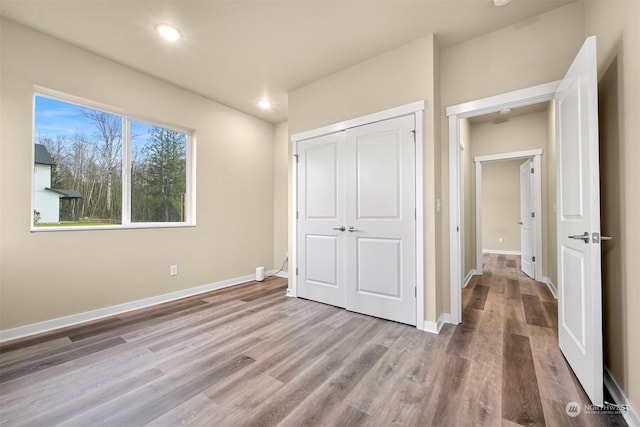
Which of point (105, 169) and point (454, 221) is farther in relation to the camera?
point (105, 169)

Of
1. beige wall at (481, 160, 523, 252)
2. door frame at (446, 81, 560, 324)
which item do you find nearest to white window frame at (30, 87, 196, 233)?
door frame at (446, 81, 560, 324)

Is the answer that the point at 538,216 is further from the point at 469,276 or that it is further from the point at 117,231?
the point at 117,231

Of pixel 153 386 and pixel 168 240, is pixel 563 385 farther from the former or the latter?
pixel 168 240

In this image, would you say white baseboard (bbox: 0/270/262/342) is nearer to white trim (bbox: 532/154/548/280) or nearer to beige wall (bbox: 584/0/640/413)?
beige wall (bbox: 584/0/640/413)

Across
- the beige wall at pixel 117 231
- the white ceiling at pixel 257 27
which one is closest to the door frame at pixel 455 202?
the white ceiling at pixel 257 27

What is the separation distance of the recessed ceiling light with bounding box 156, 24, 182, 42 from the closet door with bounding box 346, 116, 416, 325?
74.1 inches

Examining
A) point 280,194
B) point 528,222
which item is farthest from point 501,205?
point 280,194

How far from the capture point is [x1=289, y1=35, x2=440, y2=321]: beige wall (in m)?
2.47

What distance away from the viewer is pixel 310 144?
3.39m

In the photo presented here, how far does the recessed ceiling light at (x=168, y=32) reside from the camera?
238 centimetres

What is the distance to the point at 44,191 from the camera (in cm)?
254

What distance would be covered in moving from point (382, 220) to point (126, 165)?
9.78 ft

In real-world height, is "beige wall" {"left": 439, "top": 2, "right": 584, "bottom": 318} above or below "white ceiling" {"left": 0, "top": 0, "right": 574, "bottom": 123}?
below

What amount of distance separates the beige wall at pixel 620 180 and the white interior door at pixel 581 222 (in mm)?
124
